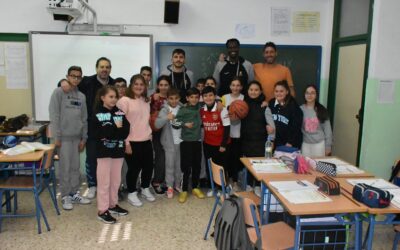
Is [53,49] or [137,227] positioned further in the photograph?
[53,49]

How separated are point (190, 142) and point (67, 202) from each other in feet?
4.86

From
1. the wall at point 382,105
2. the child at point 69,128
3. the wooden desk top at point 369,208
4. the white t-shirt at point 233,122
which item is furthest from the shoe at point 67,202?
the wall at point 382,105

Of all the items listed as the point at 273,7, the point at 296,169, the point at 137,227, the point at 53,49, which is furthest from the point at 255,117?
the point at 53,49

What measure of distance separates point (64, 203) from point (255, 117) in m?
2.27

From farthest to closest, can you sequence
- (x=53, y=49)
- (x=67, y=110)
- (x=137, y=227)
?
(x=53, y=49)
(x=67, y=110)
(x=137, y=227)

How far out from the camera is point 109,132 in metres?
3.25

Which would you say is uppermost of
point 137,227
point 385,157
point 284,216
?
point 385,157

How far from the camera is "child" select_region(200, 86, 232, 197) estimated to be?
3.82 m

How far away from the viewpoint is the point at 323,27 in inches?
201

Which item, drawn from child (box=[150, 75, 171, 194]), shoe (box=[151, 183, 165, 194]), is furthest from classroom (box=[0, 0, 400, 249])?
child (box=[150, 75, 171, 194])

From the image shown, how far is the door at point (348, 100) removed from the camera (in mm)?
4461

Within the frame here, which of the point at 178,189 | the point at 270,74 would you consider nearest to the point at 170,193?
the point at 178,189

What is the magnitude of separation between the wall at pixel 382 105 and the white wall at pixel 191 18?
43.3 inches

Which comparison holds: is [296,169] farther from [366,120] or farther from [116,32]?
[116,32]
